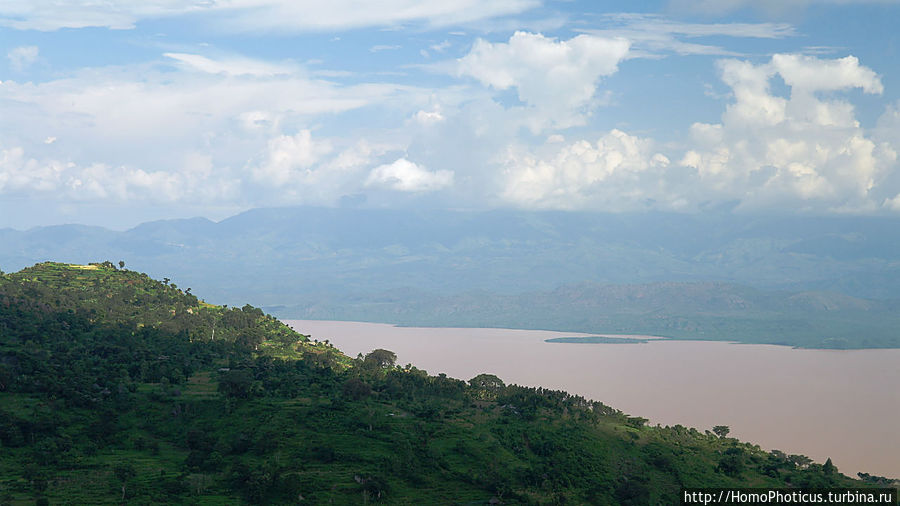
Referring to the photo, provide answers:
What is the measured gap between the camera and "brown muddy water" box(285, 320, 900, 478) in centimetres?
10131

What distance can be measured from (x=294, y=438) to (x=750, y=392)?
10792 cm

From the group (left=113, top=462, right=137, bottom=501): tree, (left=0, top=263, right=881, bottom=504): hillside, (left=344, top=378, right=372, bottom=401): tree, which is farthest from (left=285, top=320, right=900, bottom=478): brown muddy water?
(left=113, top=462, right=137, bottom=501): tree

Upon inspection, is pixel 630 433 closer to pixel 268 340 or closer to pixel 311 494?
pixel 311 494

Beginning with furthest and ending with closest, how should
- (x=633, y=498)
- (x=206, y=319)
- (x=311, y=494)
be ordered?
(x=206, y=319)
(x=633, y=498)
(x=311, y=494)

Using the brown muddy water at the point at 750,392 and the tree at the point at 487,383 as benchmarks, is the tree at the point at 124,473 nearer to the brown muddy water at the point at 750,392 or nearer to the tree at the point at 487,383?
the tree at the point at 487,383

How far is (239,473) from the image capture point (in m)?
48.0

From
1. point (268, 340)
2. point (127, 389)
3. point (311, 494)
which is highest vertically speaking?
point (268, 340)

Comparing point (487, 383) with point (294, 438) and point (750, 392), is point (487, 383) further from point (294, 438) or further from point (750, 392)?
point (750, 392)

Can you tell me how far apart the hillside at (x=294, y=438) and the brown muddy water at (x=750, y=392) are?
28.2m

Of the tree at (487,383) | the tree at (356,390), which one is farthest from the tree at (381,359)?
the tree at (356,390)

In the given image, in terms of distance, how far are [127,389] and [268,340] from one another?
1726 inches

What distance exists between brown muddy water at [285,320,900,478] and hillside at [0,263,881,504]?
1112 inches

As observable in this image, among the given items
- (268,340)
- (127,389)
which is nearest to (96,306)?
(268,340)

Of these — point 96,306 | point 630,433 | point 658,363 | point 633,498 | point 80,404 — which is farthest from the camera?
point 658,363
